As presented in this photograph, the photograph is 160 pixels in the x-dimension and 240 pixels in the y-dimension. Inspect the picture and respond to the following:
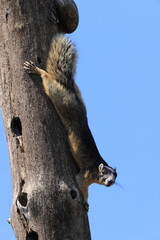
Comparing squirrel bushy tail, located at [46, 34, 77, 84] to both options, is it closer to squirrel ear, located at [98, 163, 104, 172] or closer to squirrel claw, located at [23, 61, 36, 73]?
squirrel claw, located at [23, 61, 36, 73]

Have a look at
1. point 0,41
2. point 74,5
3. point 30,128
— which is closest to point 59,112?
point 30,128

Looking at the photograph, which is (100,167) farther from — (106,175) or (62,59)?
(62,59)

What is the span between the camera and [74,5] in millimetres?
9297

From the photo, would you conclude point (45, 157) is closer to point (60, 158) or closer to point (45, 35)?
point (60, 158)

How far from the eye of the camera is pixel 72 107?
27.6 feet

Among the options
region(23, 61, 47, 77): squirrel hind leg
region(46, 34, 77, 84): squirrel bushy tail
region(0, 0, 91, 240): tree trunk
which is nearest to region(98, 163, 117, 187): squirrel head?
region(0, 0, 91, 240): tree trunk

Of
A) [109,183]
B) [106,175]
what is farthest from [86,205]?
[109,183]

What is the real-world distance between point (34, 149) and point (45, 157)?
16 centimetres

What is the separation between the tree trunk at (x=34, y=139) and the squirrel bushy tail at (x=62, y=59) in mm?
86

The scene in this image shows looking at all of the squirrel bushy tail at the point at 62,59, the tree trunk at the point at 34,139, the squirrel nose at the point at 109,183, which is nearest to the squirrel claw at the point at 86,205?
the tree trunk at the point at 34,139

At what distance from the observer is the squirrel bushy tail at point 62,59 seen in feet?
27.1

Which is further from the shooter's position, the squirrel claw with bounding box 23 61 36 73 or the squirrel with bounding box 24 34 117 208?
the squirrel with bounding box 24 34 117 208

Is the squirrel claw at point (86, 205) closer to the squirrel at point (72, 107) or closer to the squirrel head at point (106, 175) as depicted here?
the squirrel at point (72, 107)

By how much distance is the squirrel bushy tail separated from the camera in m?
8.27
